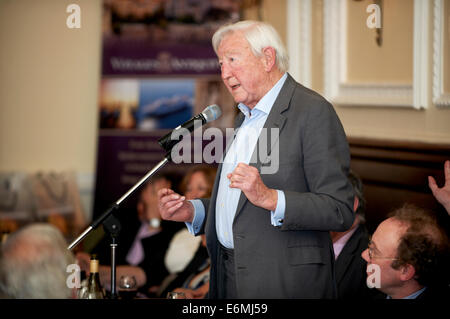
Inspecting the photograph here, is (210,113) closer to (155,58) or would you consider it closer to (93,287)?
(93,287)

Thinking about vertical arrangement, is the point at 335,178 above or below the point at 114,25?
below

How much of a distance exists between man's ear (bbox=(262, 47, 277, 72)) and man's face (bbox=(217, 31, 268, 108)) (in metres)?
0.01

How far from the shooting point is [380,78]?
11.8 feet

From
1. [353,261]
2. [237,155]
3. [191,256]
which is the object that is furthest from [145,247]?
[237,155]

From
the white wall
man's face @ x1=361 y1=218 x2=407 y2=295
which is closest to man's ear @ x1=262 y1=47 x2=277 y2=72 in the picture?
man's face @ x1=361 y1=218 x2=407 y2=295

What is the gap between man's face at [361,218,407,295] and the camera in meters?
2.33

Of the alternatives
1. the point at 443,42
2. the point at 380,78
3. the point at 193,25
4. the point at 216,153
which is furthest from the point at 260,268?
the point at 193,25

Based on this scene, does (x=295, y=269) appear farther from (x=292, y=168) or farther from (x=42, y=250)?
(x=42, y=250)

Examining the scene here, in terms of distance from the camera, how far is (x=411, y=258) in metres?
2.30

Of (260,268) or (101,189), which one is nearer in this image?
(260,268)

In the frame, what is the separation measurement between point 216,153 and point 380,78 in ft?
6.75

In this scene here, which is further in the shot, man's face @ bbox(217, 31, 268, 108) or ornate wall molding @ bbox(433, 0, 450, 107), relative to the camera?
ornate wall molding @ bbox(433, 0, 450, 107)

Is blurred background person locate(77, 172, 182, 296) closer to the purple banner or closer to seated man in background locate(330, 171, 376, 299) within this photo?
the purple banner

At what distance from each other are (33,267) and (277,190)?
3.06 ft
